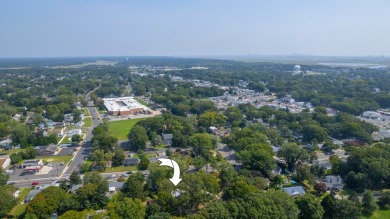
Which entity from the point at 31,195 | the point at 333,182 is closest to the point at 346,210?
the point at 333,182

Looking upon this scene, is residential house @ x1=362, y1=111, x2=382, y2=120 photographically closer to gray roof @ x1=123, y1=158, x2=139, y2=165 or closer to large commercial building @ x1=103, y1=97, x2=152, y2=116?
large commercial building @ x1=103, y1=97, x2=152, y2=116

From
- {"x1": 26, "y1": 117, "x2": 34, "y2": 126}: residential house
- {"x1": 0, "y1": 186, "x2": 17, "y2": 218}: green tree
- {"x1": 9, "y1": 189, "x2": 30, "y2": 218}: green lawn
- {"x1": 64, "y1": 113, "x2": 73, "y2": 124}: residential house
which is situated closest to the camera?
{"x1": 0, "y1": 186, "x2": 17, "y2": 218}: green tree

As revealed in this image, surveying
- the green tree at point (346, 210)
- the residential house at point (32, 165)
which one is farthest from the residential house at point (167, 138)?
the green tree at point (346, 210)

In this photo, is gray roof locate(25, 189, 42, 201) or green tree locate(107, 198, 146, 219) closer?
green tree locate(107, 198, 146, 219)

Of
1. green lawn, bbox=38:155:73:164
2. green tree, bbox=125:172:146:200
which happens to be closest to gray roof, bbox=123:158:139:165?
green lawn, bbox=38:155:73:164

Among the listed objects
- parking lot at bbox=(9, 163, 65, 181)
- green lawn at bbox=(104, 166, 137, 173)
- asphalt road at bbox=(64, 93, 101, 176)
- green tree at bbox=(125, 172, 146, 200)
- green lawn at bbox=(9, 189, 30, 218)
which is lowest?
parking lot at bbox=(9, 163, 65, 181)

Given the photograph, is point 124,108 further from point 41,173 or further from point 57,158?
point 41,173

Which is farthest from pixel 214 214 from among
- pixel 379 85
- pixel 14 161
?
pixel 379 85

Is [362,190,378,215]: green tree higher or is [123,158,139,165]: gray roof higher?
[362,190,378,215]: green tree
